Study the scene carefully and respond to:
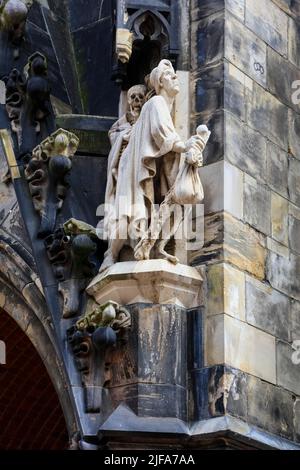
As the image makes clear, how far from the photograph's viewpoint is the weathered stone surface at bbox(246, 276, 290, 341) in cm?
1177

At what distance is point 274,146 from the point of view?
12.4m

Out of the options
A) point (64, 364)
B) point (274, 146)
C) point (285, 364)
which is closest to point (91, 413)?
point (64, 364)

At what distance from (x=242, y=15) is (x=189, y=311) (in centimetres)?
218

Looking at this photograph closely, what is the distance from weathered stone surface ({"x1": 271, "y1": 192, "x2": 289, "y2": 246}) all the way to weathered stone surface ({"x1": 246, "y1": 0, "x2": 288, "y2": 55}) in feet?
3.69

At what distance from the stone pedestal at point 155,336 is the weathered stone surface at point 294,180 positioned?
46.0 inches

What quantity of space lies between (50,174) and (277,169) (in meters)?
1.55

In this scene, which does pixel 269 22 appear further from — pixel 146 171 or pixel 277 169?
pixel 146 171

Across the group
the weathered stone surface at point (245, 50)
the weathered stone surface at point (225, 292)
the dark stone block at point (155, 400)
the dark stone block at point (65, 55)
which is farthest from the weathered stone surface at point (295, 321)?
the dark stone block at point (65, 55)

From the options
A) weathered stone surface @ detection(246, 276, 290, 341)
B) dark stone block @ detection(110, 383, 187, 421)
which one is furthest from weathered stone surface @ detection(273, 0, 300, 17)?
dark stone block @ detection(110, 383, 187, 421)

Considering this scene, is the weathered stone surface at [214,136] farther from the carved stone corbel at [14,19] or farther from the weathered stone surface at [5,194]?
the carved stone corbel at [14,19]

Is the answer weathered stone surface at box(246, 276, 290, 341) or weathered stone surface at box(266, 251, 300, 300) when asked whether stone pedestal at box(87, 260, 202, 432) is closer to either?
weathered stone surface at box(246, 276, 290, 341)

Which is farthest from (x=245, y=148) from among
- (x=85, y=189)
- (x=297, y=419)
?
(x=297, y=419)

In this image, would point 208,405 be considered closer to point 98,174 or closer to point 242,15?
point 98,174

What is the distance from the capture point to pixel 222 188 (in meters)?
11.8
